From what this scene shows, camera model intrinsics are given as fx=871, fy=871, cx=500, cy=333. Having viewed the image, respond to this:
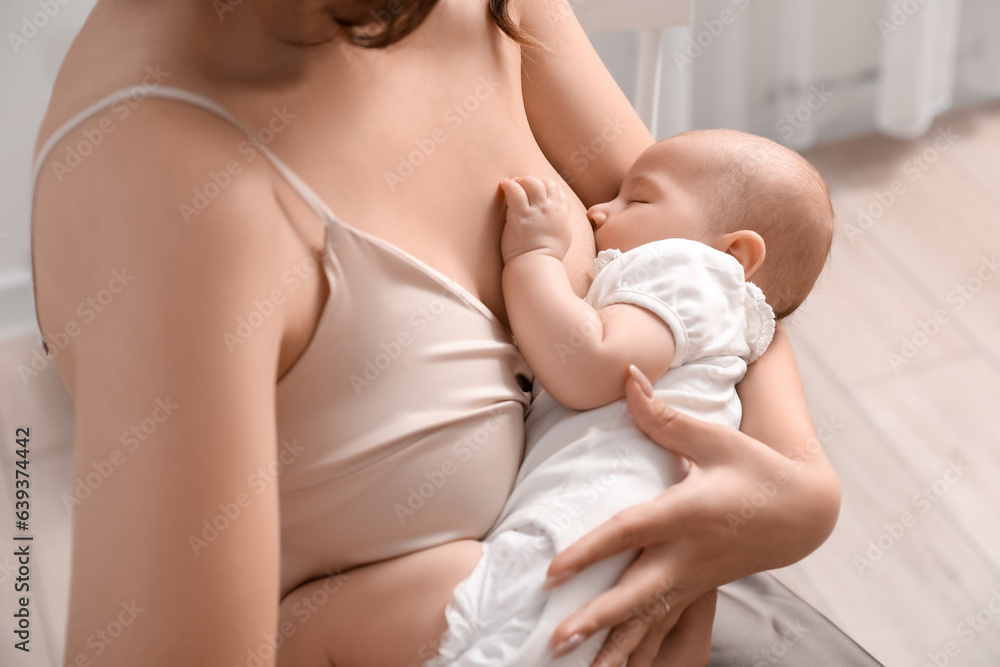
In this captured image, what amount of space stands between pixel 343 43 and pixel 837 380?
177 cm

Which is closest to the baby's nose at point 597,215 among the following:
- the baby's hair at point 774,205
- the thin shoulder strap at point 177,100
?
the baby's hair at point 774,205

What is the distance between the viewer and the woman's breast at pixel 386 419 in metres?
0.73

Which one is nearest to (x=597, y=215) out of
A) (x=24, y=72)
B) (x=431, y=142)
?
(x=431, y=142)

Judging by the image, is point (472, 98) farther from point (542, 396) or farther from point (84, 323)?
point (84, 323)

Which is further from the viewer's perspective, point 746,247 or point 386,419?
point 746,247

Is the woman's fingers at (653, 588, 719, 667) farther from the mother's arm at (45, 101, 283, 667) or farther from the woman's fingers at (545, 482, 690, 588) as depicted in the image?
the mother's arm at (45, 101, 283, 667)

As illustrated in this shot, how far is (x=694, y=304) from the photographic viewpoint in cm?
95

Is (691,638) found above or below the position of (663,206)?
below

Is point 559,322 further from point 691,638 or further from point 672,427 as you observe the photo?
point 691,638

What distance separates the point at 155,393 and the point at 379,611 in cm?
33

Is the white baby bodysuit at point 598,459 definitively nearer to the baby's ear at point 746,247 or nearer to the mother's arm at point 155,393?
the baby's ear at point 746,247

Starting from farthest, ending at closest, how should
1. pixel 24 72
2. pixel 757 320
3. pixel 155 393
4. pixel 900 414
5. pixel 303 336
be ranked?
pixel 900 414, pixel 24 72, pixel 757 320, pixel 303 336, pixel 155 393

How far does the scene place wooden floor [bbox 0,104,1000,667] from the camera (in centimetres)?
168

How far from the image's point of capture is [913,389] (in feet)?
7.19
